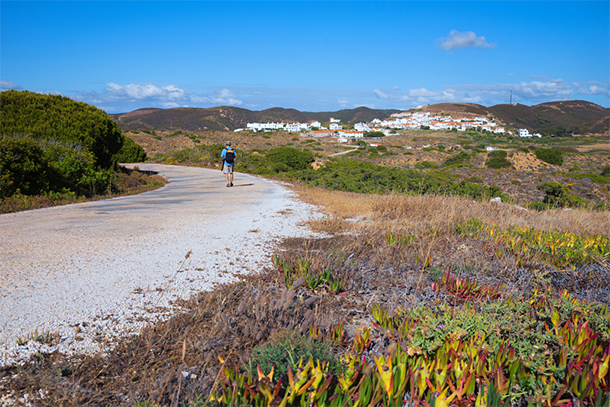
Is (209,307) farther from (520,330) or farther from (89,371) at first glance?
(520,330)

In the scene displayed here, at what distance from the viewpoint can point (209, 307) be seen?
315cm

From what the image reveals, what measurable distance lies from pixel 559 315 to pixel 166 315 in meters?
3.26

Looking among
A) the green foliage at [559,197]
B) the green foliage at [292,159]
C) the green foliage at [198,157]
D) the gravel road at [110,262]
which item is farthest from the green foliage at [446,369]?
the green foliage at [198,157]

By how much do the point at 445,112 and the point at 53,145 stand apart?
168m

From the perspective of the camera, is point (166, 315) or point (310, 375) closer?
point (310, 375)

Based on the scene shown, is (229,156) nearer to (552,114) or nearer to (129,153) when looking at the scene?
(129,153)

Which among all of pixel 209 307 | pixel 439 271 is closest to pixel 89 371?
pixel 209 307

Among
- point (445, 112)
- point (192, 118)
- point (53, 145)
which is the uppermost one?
point (445, 112)

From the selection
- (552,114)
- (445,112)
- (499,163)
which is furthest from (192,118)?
(552,114)

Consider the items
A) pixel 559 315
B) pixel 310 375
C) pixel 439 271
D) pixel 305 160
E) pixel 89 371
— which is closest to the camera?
pixel 310 375

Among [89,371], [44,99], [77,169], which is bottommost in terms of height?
[89,371]

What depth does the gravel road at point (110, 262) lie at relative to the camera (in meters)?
2.85

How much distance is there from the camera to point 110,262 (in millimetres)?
4348

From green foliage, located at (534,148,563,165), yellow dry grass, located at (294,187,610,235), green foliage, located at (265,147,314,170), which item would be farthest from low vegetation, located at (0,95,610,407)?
green foliage, located at (534,148,563,165)
